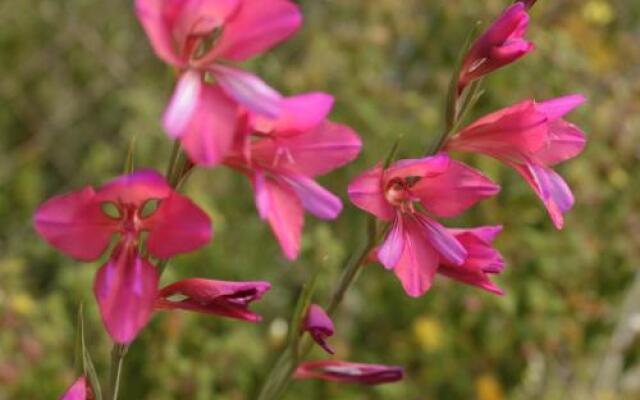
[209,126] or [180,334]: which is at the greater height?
[209,126]

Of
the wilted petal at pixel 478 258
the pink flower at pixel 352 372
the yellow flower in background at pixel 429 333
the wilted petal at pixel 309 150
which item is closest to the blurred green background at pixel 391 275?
the yellow flower in background at pixel 429 333

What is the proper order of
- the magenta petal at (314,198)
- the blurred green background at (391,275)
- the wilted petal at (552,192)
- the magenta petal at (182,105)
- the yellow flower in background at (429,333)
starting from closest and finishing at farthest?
the magenta petal at (182,105)
the magenta petal at (314,198)
the wilted petal at (552,192)
the blurred green background at (391,275)
the yellow flower in background at (429,333)

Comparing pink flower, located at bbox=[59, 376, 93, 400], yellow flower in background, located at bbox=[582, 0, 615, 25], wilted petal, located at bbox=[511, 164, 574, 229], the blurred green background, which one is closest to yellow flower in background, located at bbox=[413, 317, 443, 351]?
the blurred green background

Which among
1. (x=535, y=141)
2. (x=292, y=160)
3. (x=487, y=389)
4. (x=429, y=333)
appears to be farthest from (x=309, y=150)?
(x=487, y=389)

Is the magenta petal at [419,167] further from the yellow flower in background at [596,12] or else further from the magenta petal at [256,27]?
the yellow flower in background at [596,12]

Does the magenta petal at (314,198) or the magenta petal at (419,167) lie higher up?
the magenta petal at (314,198)

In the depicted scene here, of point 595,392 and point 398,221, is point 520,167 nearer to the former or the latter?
point 398,221

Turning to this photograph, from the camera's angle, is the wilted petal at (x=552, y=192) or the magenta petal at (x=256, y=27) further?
the wilted petal at (x=552, y=192)

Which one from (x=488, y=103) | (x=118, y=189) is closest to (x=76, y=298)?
(x=488, y=103)
